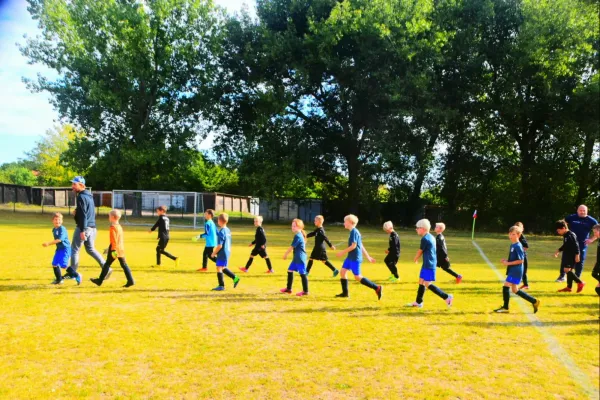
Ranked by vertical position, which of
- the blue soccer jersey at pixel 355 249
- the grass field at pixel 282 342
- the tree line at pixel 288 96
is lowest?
the grass field at pixel 282 342

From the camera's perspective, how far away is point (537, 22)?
241 centimetres

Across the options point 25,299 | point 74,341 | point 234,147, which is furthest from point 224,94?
point 74,341

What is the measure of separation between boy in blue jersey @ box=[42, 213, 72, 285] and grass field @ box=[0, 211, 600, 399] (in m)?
0.35

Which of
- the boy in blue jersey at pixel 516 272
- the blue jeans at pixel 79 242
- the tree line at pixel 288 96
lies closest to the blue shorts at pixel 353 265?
the boy in blue jersey at pixel 516 272

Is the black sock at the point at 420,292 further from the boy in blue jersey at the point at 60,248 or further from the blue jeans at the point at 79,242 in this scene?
the boy in blue jersey at the point at 60,248

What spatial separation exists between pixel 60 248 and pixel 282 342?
5717 mm

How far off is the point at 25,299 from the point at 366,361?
6.08 meters

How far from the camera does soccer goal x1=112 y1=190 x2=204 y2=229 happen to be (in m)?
32.8

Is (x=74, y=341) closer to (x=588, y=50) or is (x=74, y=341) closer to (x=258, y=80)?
(x=588, y=50)

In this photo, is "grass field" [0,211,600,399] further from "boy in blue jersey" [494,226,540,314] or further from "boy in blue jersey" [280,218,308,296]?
"boy in blue jersey" [280,218,308,296]

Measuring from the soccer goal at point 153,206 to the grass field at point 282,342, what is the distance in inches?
880

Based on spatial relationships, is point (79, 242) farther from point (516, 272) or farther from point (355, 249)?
point (516, 272)

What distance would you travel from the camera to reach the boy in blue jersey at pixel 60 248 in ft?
29.0

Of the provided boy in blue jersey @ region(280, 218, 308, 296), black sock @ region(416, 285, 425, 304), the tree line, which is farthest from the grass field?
the tree line
